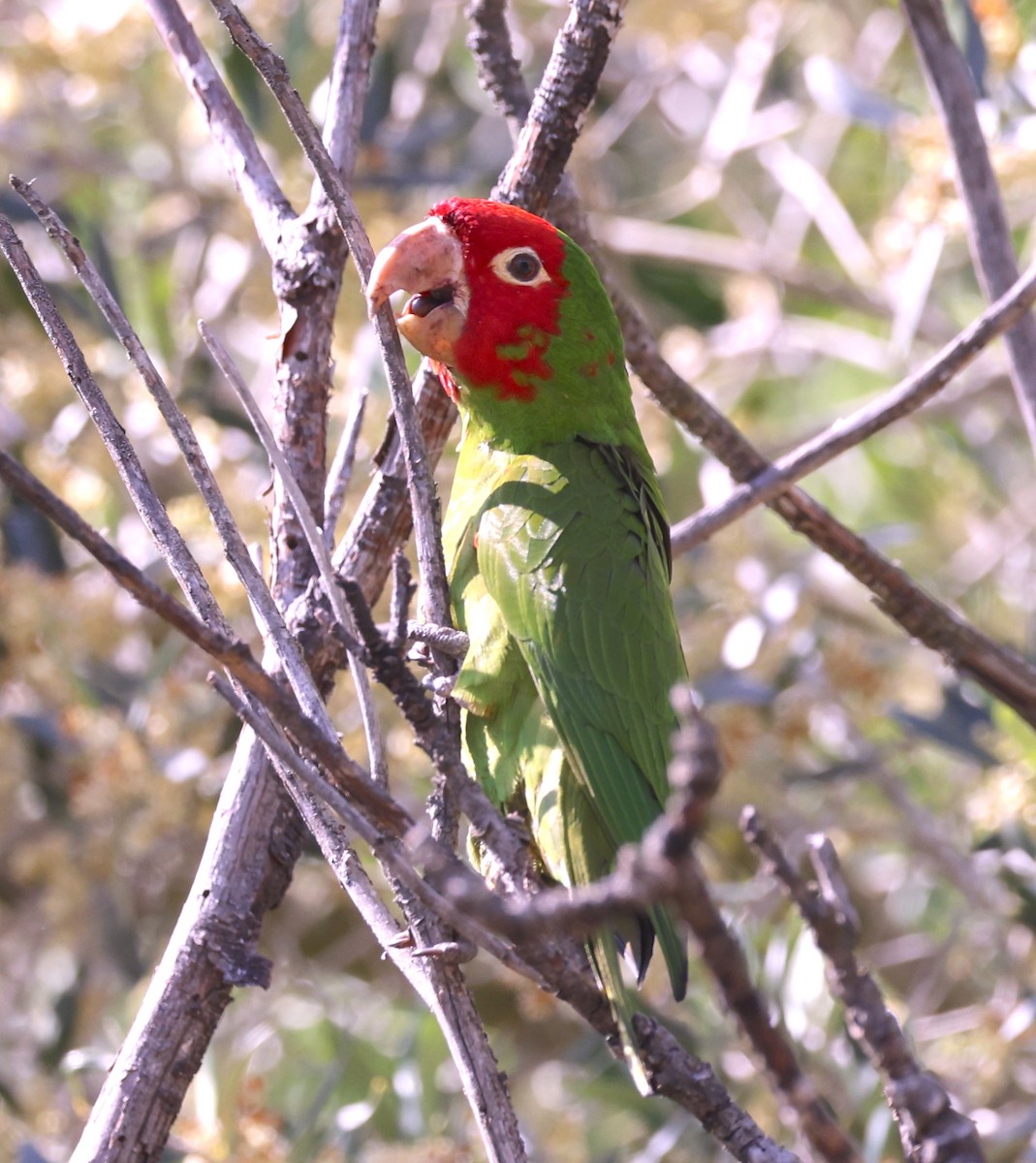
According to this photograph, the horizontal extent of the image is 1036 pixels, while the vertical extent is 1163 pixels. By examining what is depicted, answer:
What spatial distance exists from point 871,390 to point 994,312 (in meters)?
3.09

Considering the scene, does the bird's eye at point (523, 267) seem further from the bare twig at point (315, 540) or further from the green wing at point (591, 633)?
the bare twig at point (315, 540)

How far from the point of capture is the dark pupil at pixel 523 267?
1.96m

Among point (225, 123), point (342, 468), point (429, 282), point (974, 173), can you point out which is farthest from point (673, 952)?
point (974, 173)

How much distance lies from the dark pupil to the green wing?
0.90 feet

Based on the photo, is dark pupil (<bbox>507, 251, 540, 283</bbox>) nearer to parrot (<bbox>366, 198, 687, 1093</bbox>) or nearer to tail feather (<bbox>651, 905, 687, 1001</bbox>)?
parrot (<bbox>366, 198, 687, 1093</bbox>)

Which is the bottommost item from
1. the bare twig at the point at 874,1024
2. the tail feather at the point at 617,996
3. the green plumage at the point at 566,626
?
the bare twig at the point at 874,1024

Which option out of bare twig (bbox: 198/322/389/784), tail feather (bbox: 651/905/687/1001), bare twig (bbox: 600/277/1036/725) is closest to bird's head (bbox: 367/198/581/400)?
bare twig (bbox: 600/277/1036/725)

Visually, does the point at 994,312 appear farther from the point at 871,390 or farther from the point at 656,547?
the point at 871,390

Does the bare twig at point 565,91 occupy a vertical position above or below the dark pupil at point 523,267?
below

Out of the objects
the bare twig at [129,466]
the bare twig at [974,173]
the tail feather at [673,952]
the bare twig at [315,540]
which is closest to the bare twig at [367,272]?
the bare twig at [315,540]

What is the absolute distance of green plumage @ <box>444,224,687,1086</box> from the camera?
1.85 meters

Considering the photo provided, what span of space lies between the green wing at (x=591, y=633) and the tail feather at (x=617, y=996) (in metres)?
0.17

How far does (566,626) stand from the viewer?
6.17 feet

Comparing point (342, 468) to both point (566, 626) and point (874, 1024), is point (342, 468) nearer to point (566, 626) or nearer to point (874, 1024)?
point (566, 626)
